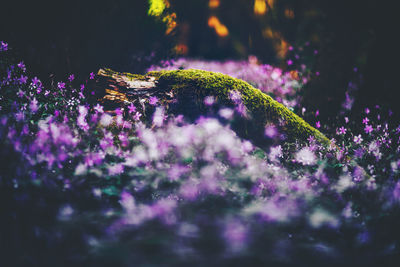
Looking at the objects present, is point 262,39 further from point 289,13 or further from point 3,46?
point 3,46

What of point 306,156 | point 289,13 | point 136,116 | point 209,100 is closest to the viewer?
point 306,156

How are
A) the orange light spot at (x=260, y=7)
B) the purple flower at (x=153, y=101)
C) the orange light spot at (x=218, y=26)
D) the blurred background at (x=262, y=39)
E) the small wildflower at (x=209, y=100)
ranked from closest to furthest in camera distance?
1. the small wildflower at (x=209, y=100)
2. the purple flower at (x=153, y=101)
3. the blurred background at (x=262, y=39)
4. the orange light spot at (x=260, y=7)
5. the orange light spot at (x=218, y=26)

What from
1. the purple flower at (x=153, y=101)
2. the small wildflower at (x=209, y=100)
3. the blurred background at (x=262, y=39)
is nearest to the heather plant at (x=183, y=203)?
the small wildflower at (x=209, y=100)

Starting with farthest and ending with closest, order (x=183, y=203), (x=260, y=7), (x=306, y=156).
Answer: (x=260, y=7), (x=306, y=156), (x=183, y=203)

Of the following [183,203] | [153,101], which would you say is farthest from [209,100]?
[183,203]

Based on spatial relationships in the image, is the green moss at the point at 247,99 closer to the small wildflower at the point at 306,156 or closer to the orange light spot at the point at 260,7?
the small wildflower at the point at 306,156

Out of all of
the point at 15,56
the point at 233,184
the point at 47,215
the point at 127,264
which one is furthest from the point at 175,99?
the point at 15,56

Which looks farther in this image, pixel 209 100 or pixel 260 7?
pixel 260 7
